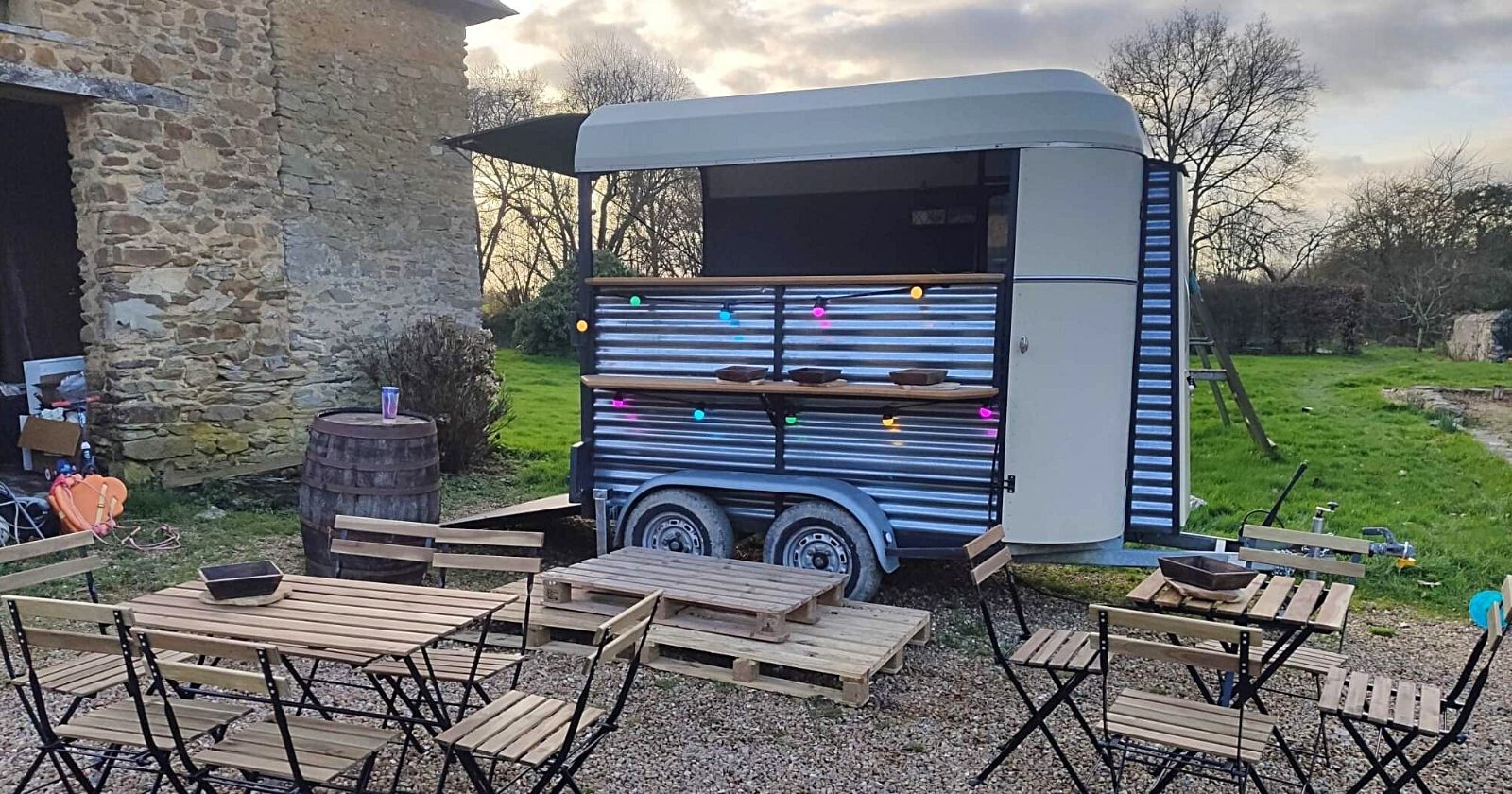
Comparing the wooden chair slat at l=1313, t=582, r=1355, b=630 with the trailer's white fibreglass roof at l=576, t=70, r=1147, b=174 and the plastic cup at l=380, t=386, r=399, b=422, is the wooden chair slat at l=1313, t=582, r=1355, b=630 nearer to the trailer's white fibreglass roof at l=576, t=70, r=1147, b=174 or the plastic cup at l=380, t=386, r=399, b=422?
the trailer's white fibreglass roof at l=576, t=70, r=1147, b=174

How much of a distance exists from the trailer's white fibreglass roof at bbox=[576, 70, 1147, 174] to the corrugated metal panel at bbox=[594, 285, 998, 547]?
29.9 inches

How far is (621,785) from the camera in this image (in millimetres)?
3453

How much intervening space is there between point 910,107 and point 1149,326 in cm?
175

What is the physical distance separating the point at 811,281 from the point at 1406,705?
330cm

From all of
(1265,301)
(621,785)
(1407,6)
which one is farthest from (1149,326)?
(1265,301)

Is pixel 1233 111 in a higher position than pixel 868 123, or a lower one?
higher

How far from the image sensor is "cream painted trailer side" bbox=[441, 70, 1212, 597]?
493cm

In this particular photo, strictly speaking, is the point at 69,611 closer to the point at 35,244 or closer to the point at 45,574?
the point at 45,574

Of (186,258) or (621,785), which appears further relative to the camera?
(186,258)

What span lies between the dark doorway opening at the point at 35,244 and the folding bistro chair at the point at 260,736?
6.75 metres

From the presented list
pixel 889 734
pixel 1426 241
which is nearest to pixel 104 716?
pixel 889 734

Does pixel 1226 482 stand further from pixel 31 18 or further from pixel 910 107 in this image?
pixel 31 18

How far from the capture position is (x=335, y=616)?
3236mm

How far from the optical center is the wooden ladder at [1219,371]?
647cm
